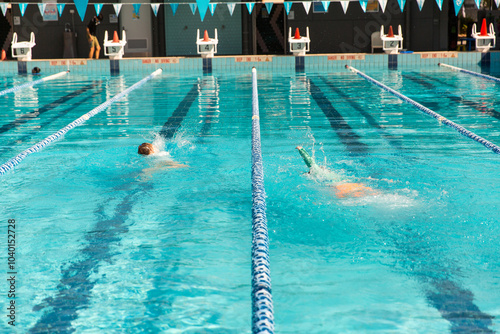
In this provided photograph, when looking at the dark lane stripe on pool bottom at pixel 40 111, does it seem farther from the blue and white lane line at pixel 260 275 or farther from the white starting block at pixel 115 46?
the blue and white lane line at pixel 260 275

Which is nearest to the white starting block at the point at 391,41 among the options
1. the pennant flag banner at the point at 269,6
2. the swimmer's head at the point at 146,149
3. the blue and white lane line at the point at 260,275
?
the pennant flag banner at the point at 269,6

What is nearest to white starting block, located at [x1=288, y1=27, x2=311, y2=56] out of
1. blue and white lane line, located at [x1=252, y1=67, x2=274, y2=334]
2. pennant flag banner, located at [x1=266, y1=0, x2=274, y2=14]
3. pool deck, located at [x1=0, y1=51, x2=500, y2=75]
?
pool deck, located at [x1=0, y1=51, x2=500, y2=75]

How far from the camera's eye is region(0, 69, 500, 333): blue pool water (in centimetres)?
266

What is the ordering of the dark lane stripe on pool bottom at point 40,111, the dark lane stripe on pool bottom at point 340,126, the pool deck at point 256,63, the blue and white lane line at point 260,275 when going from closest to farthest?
the blue and white lane line at point 260,275
the dark lane stripe on pool bottom at point 340,126
the dark lane stripe on pool bottom at point 40,111
the pool deck at point 256,63

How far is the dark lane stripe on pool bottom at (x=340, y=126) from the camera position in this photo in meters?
6.10

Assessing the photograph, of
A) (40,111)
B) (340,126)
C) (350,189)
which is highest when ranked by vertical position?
(40,111)

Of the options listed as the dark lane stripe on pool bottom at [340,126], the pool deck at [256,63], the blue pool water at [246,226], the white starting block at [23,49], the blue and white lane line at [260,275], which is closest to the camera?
the blue and white lane line at [260,275]

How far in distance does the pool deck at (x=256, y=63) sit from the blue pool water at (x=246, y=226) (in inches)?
326

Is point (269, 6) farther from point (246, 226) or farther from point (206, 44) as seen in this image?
point (246, 226)

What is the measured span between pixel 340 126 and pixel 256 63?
9285 millimetres

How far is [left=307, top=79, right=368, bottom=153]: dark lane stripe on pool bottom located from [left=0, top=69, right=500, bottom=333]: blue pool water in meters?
0.05

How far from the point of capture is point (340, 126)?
24.1ft

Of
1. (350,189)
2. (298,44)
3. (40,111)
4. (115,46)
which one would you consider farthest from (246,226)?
(115,46)

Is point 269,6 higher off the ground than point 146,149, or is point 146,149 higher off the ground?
point 269,6
